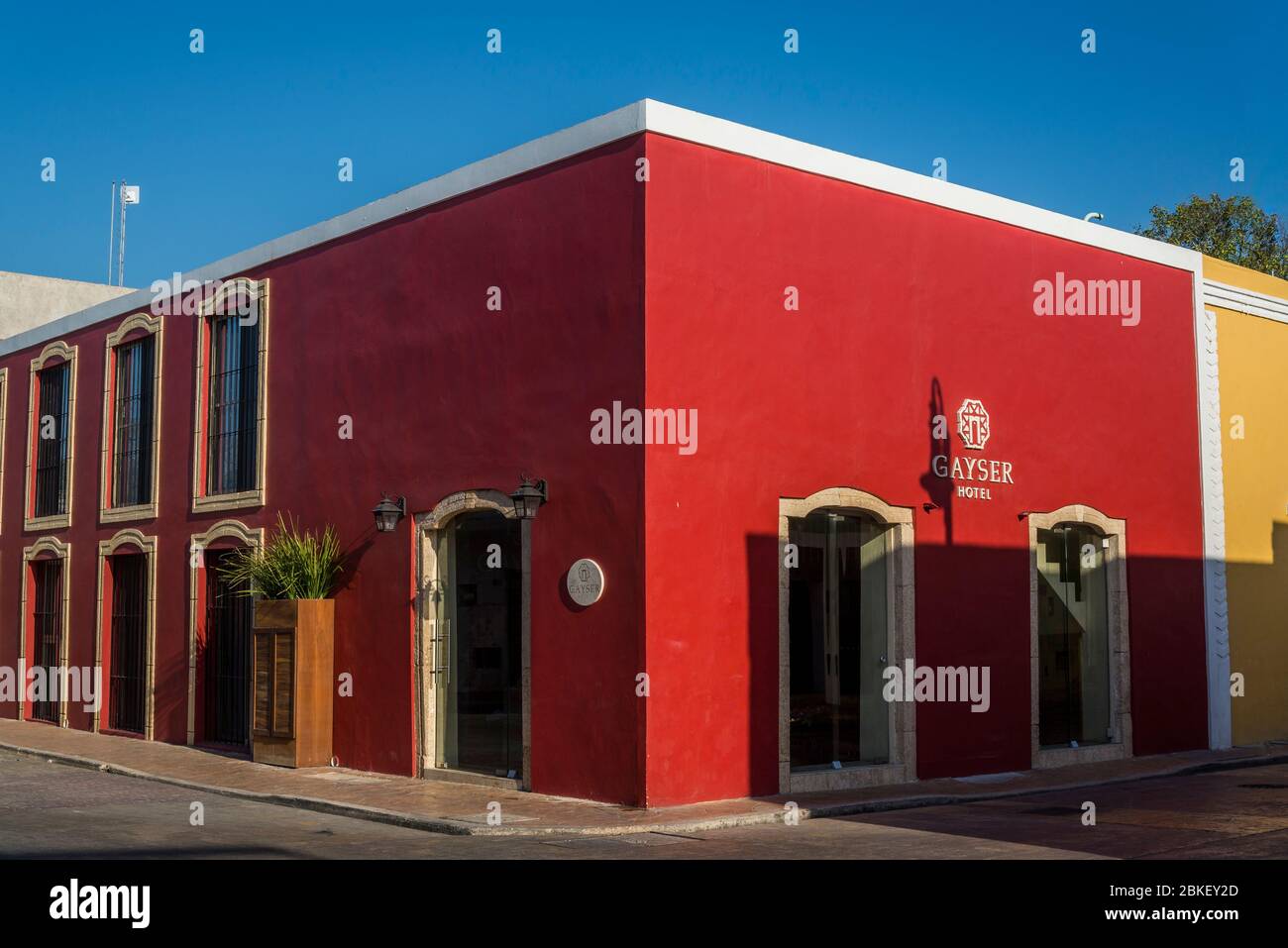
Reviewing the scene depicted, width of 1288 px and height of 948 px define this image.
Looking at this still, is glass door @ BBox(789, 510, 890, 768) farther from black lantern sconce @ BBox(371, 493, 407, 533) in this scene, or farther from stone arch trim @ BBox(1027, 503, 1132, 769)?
black lantern sconce @ BBox(371, 493, 407, 533)

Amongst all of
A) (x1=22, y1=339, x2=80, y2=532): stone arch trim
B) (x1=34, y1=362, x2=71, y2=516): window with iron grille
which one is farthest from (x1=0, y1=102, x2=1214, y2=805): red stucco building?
(x1=34, y1=362, x2=71, y2=516): window with iron grille

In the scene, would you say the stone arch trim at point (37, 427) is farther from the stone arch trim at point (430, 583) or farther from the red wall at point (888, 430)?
the red wall at point (888, 430)

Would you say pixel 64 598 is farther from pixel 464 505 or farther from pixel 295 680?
→ pixel 464 505

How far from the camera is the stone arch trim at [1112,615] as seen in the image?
16781 millimetres

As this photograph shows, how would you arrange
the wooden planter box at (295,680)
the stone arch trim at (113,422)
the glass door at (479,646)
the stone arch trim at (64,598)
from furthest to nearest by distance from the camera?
1. the stone arch trim at (64,598)
2. the stone arch trim at (113,422)
3. the wooden planter box at (295,680)
4. the glass door at (479,646)

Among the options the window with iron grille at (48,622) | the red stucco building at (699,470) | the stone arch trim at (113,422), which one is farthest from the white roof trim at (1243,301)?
the window with iron grille at (48,622)

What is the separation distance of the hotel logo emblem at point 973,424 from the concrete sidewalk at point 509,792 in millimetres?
3822

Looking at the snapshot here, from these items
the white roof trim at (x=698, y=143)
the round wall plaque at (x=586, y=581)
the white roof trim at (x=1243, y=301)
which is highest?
the white roof trim at (x=698, y=143)

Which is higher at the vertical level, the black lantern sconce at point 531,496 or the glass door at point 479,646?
the black lantern sconce at point 531,496

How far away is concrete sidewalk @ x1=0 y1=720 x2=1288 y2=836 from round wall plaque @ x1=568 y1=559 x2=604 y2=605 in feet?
6.35

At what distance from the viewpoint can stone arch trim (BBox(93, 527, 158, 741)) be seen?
65.6 ft

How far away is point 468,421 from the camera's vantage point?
1496cm

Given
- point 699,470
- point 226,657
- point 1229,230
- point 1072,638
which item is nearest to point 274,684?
point 226,657
